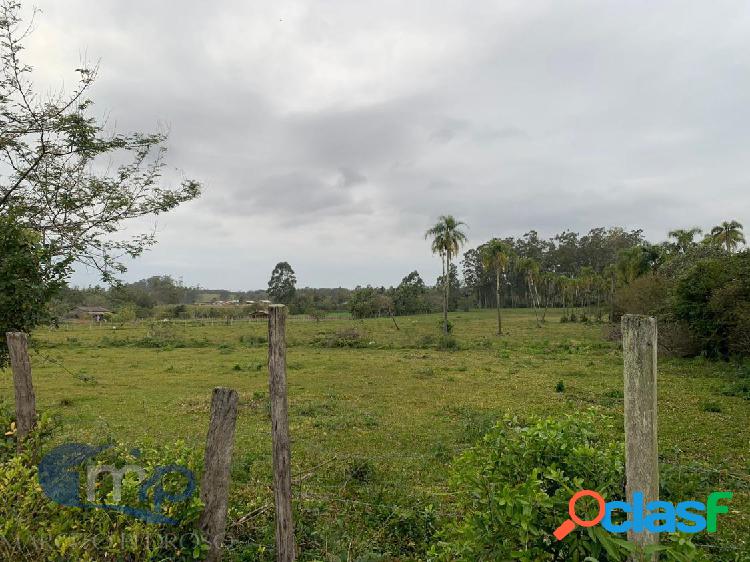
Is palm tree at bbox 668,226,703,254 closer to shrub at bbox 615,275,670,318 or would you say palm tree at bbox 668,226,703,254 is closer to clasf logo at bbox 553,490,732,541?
shrub at bbox 615,275,670,318

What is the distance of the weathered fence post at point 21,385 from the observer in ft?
14.3

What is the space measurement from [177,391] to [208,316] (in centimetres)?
4606

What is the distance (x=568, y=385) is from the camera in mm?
15422

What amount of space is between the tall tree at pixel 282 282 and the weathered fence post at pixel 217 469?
8069 cm

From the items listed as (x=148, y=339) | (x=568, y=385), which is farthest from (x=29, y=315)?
(x=148, y=339)

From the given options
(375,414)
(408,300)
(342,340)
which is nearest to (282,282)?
(408,300)

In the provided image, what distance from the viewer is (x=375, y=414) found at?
11.8 m

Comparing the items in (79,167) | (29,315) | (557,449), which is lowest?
(557,449)

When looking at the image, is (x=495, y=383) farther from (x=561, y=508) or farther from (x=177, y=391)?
(x=561, y=508)

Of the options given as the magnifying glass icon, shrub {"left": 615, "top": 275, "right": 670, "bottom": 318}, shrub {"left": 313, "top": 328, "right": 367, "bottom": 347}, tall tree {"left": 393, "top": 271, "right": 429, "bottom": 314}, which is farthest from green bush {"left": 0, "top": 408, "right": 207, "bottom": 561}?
tall tree {"left": 393, "top": 271, "right": 429, "bottom": 314}

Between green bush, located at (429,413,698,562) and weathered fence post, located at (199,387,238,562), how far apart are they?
70.6 inches

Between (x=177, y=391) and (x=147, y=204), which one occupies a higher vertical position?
(x=147, y=204)

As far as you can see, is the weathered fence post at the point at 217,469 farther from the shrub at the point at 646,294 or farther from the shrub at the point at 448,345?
the shrub at the point at 646,294

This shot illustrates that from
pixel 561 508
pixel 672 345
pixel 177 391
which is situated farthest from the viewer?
pixel 672 345
